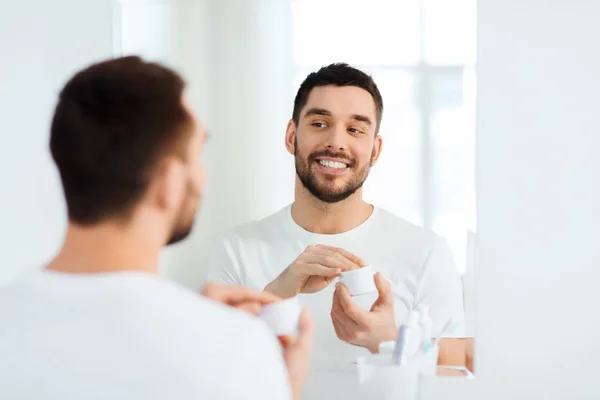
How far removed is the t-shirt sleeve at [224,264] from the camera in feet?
5.23

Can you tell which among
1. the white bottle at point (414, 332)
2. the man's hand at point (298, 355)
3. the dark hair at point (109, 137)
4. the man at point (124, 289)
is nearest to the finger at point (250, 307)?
the man's hand at point (298, 355)

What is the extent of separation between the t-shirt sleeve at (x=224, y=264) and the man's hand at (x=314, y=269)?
0.29ft

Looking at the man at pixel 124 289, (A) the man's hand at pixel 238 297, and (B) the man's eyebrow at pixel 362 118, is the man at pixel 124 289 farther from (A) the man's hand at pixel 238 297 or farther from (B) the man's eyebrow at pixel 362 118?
(B) the man's eyebrow at pixel 362 118

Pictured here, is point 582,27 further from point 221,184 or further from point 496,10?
point 221,184

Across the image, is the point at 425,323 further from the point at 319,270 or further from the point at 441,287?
the point at 319,270

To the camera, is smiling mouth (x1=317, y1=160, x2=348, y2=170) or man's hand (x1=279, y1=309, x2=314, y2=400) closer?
man's hand (x1=279, y1=309, x2=314, y2=400)

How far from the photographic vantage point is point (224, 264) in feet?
5.25

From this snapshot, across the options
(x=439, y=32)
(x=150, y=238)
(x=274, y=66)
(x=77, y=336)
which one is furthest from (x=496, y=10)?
(x=77, y=336)

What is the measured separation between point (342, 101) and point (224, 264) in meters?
0.42

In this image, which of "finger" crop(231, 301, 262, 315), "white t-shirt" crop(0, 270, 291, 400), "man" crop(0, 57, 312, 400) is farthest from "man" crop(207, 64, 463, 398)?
"white t-shirt" crop(0, 270, 291, 400)

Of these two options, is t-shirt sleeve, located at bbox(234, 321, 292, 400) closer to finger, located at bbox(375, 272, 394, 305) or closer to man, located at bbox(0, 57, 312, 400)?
man, located at bbox(0, 57, 312, 400)

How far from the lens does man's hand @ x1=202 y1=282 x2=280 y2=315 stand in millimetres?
1184

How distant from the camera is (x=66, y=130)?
0.91 m

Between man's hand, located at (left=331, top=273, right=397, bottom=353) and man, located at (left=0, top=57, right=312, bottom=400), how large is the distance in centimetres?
60
